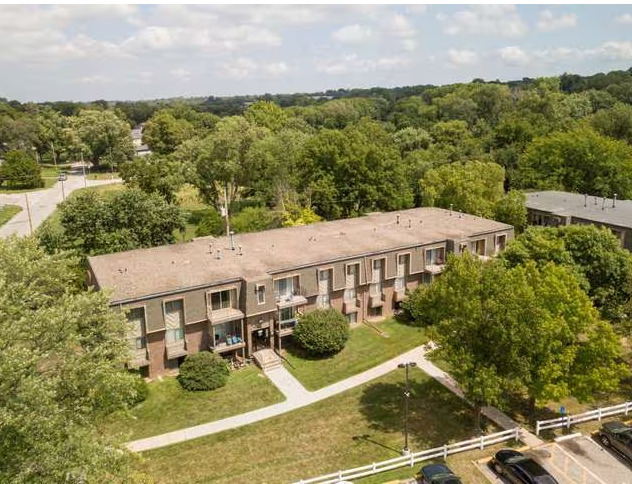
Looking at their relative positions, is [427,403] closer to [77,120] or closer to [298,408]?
[298,408]

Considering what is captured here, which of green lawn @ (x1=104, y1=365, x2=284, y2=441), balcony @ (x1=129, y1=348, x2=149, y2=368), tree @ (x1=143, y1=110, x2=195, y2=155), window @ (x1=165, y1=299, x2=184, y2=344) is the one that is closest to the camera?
green lawn @ (x1=104, y1=365, x2=284, y2=441)


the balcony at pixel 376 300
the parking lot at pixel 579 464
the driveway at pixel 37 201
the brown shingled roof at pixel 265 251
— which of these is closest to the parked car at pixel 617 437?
the parking lot at pixel 579 464

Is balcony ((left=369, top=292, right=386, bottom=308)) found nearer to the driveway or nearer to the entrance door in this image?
the entrance door

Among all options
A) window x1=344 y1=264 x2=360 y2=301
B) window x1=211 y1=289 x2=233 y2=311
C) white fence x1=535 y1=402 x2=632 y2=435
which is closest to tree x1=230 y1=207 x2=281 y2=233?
window x1=344 y1=264 x2=360 y2=301

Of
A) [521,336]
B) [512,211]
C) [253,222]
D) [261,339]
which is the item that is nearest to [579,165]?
[512,211]

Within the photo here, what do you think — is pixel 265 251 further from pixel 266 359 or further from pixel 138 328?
pixel 138 328

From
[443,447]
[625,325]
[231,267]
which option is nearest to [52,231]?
[231,267]
